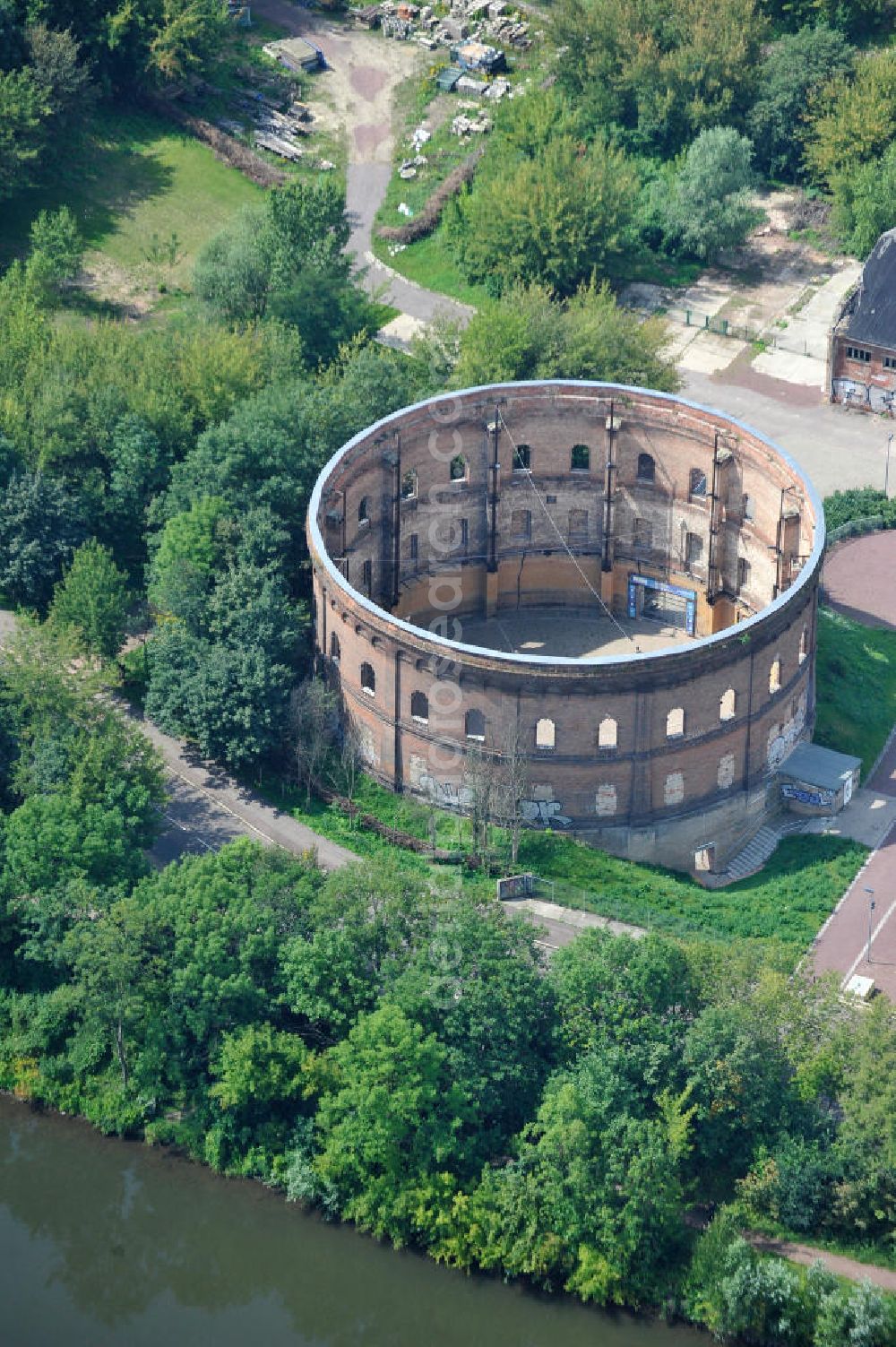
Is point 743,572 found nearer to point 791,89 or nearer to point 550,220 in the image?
point 550,220

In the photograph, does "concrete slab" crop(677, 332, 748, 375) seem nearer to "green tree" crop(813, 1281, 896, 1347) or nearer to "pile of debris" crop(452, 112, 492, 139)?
"pile of debris" crop(452, 112, 492, 139)

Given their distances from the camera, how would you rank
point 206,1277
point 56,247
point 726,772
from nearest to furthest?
point 206,1277
point 726,772
point 56,247

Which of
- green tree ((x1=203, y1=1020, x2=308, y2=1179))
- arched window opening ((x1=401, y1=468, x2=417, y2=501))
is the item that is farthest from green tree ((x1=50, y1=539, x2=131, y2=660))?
green tree ((x1=203, y1=1020, x2=308, y2=1179))

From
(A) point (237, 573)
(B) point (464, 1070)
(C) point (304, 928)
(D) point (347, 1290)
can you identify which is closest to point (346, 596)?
(A) point (237, 573)

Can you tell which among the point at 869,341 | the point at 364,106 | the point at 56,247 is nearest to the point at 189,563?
the point at 56,247

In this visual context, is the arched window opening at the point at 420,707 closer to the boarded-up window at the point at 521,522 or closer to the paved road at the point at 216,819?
the paved road at the point at 216,819

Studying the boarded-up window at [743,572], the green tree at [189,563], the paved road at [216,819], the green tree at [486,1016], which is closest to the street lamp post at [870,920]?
the green tree at [486,1016]
